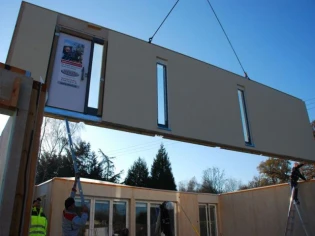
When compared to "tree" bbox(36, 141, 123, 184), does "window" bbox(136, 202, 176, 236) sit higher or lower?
lower

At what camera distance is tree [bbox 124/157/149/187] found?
22.8 meters

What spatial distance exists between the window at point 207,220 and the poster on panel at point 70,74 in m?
7.94

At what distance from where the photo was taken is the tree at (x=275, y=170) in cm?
1902

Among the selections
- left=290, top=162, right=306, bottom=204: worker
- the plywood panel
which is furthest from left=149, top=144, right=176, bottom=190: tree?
the plywood panel

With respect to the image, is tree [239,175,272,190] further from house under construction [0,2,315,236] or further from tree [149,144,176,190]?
house under construction [0,2,315,236]

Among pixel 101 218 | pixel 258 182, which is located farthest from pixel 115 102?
pixel 258 182

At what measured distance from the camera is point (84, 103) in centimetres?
404

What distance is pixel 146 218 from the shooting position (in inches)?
369

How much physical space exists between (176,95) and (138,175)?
19.0m

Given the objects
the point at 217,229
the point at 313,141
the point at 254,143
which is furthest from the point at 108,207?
the point at 313,141

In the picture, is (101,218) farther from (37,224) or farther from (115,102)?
(115,102)

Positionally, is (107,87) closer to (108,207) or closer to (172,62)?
(172,62)

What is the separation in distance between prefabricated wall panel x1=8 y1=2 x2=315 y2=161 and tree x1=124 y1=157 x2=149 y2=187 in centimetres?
1763

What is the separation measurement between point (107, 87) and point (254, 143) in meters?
3.05
